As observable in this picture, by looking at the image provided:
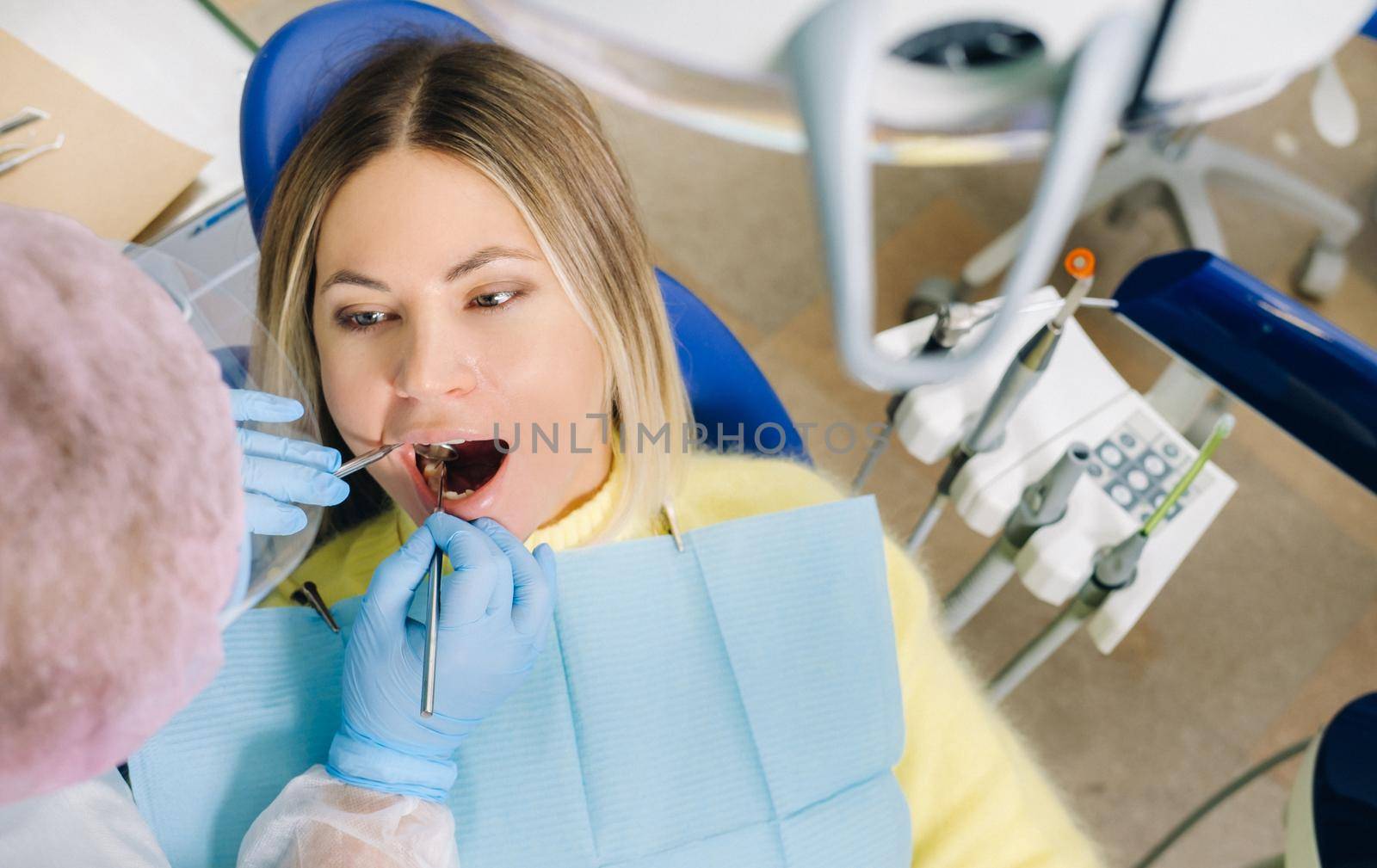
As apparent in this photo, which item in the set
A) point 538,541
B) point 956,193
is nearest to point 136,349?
point 538,541

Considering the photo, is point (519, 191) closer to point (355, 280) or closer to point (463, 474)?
point (355, 280)

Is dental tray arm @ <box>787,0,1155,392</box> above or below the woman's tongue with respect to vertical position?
above

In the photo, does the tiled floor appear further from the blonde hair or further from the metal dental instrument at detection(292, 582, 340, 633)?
the metal dental instrument at detection(292, 582, 340, 633)

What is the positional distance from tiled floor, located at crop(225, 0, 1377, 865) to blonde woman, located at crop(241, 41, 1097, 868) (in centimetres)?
73

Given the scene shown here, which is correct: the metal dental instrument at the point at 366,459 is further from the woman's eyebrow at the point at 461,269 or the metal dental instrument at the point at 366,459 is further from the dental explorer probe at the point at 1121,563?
the dental explorer probe at the point at 1121,563

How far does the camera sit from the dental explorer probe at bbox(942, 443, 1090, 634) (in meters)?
0.99

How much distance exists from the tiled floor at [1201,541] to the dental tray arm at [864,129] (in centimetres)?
156

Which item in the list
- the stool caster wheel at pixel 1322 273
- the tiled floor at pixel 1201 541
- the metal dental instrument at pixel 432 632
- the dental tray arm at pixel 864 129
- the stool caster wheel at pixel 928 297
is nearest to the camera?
the dental tray arm at pixel 864 129

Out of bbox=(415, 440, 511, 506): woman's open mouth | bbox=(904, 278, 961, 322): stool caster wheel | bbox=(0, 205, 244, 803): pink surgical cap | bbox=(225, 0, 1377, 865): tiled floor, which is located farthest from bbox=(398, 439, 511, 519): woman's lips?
bbox=(904, 278, 961, 322): stool caster wheel

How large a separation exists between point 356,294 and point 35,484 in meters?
0.44

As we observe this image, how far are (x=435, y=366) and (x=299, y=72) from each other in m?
0.46

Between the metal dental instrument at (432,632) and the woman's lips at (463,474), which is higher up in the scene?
the metal dental instrument at (432,632)

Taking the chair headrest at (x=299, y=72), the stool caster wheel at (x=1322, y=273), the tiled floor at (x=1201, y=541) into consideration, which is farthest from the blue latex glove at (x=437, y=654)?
the stool caster wheel at (x=1322, y=273)

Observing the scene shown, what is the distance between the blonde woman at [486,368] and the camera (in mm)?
825
